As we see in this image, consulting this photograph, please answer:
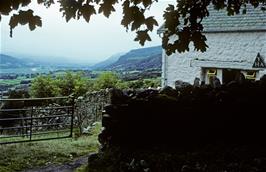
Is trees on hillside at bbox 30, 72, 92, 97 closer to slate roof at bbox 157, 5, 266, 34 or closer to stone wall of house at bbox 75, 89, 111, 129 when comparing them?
stone wall of house at bbox 75, 89, 111, 129

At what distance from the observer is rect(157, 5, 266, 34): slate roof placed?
18.3m

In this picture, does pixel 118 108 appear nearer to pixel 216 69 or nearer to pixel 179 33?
pixel 179 33

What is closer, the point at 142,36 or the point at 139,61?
the point at 142,36

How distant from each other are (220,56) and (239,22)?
1592 millimetres

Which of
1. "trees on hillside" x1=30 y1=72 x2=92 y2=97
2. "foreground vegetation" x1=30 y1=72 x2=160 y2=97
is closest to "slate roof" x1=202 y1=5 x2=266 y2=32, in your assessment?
"foreground vegetation" x1=30 y1=72 x2=160 y2=97

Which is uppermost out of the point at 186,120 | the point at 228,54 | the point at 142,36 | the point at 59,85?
the point at 228,54

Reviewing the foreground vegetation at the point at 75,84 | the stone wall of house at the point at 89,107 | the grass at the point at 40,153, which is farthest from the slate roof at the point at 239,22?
the grass at the point at 40,153

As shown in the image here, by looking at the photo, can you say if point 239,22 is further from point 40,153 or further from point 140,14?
point 140,14

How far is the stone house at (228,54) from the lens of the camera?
18250 mm

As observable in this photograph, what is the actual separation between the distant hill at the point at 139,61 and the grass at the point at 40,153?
15650 mm

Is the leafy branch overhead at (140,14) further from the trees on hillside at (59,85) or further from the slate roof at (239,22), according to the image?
the trees on hillside at (59,85)

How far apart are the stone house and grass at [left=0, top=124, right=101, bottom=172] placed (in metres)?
8.75

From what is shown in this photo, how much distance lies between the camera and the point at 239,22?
18969mm

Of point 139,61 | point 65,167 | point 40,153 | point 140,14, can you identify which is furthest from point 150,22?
point 139,61
